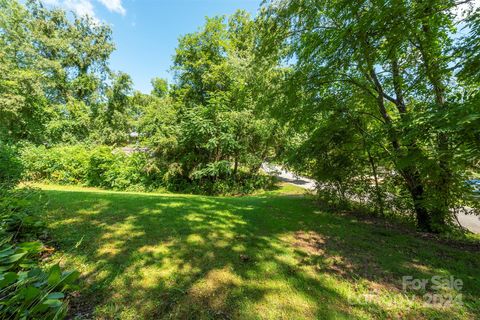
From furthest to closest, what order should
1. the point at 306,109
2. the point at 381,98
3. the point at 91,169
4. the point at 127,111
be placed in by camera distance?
the point at 127,111 → the point at 91,169 → the point at 306,109 → the point at 381,98

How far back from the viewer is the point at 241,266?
8.71 feet

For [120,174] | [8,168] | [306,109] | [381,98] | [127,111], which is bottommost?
[120,174]

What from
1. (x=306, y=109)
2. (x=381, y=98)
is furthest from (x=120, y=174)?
(x=381, y=98)

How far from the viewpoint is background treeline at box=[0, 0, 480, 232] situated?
344cm

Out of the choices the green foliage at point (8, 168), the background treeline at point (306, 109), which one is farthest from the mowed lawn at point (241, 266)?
the background treeline at point (306, 109)

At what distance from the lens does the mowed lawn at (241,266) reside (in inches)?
79.1

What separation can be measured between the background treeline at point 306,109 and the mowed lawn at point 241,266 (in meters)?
1.62

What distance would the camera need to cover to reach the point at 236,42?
1634 centimetres

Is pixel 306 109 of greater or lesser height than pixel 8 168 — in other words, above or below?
above

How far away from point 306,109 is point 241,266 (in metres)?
4.24

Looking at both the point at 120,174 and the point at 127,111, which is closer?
the point at 120,174

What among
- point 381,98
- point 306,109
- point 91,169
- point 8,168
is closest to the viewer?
point 8,168

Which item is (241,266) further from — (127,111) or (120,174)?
(127,111)

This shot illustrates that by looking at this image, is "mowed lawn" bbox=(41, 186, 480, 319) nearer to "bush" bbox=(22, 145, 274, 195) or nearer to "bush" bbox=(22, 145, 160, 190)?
"bush" bbox=(22, 145, 274, 195)
